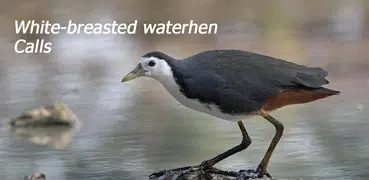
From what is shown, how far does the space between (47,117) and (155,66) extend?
0.56 m

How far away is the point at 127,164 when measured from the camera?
186 cm

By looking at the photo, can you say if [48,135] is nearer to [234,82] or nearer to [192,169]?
[192,169]

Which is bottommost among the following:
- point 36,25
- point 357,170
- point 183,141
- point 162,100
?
point 357,170

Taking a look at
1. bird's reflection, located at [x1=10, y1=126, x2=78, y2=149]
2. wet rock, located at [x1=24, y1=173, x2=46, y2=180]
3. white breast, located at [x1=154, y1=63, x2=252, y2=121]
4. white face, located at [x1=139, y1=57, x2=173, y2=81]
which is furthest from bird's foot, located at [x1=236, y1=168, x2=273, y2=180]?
bird's reflection, located at [x1=10, y1=126, x2=78, y2=149]

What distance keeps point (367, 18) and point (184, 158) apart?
755 millimetres

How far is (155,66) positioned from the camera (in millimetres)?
1548

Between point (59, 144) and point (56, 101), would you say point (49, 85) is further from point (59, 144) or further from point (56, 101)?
point (59, 144)

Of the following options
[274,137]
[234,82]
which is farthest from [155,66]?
[274,137]

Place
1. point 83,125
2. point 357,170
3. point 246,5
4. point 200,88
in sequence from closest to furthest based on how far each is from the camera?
point 200,88
point 357,170
point 83,125
point 246,5

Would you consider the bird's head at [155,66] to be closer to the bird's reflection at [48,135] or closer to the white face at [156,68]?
the white face at [156,68]

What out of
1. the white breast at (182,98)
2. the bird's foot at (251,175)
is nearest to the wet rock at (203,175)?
the bird's foot at (251,175)

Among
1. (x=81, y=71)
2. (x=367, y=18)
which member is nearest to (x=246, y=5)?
(x=367, y=18)

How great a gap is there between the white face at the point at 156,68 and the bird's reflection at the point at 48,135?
1.54 ft

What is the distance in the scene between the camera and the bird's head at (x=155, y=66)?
1.53 metres
